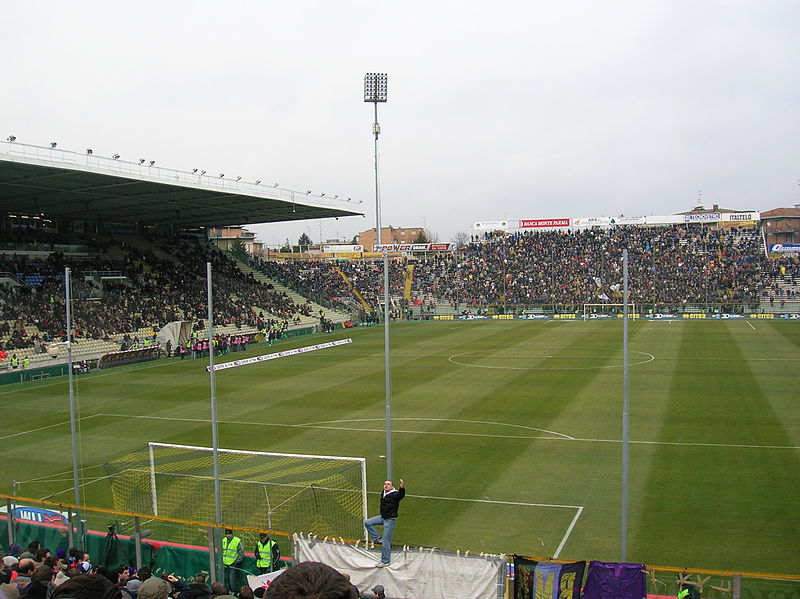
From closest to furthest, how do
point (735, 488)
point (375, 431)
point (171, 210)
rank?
point (735, 488) < point (375, 431) < point (171, 210)

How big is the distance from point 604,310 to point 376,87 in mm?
33057

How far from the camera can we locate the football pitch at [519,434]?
536 inches

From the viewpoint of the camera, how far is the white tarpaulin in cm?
913

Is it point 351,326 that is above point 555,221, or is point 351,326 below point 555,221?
below

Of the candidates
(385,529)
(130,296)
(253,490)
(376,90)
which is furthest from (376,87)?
(385,529)

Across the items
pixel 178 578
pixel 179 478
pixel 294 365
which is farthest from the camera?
pixel 294 365

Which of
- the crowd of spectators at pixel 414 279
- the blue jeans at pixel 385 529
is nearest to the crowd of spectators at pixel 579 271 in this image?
the crowd of spectators at pixel 414 279

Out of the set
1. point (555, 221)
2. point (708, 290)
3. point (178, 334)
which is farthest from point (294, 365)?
point (555, 221)

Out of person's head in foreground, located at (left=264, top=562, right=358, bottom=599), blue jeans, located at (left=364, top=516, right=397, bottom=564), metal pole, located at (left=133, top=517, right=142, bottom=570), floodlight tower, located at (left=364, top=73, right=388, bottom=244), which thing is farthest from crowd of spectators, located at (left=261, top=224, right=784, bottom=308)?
person's head in foreground, located at (left=264, top=562, right=358, bottom=599)

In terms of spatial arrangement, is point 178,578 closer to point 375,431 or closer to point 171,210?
point 375,431

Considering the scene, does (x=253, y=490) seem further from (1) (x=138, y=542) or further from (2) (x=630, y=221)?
(2) (x=630, y=221)

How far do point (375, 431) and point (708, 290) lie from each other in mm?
53858

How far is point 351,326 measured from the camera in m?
62.5

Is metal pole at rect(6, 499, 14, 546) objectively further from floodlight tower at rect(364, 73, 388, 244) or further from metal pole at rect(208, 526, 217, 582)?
floodlight tower at rect(364, 73, 388, 244)
